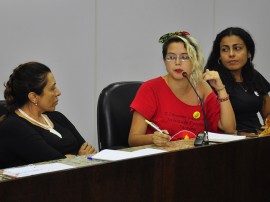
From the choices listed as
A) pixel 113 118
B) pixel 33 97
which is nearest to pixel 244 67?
pixel 113 118

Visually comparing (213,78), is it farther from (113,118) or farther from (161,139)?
(161,139)

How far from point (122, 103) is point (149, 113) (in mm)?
220

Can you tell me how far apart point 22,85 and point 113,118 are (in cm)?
56

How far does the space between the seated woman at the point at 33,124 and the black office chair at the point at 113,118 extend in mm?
131

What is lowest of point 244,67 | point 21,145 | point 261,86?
point 21,145

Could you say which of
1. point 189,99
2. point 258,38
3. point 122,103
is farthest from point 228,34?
point 258,38

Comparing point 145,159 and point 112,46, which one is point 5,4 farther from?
point 145,159

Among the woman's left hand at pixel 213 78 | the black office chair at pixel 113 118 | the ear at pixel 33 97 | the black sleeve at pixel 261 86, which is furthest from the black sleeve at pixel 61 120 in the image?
the black sleeve at pixel 261 86

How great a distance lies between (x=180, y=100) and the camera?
268 cm

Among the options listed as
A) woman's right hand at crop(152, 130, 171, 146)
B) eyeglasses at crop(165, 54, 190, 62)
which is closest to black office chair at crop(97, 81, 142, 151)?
eyeglasses at crop(165, 54, 190, 62)

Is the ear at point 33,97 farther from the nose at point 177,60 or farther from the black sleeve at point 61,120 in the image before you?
the nose at point 177,60

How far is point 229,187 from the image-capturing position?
6.47ft

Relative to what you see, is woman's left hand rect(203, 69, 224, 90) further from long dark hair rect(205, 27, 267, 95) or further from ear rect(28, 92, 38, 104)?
ear rect(28, 92, 38, 104)

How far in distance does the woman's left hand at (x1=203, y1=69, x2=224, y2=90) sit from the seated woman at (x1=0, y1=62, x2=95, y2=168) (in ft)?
2.38
